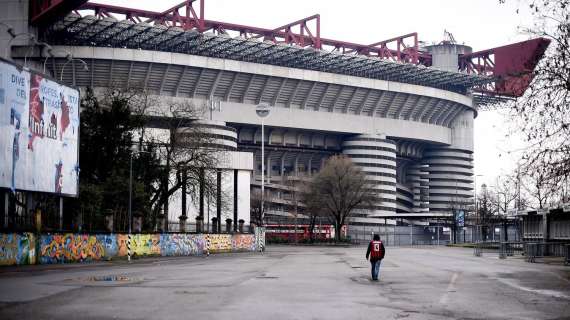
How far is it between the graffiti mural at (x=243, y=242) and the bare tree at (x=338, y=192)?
96.6 feet

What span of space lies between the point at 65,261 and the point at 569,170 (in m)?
28.0

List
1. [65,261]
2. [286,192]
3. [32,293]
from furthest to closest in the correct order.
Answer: [286,192]
[65,261]
[32,293]

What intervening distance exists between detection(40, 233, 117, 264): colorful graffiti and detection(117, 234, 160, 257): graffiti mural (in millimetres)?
1066

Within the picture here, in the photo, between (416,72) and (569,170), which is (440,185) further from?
(569,170)

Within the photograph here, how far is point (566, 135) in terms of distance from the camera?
24.7 metres

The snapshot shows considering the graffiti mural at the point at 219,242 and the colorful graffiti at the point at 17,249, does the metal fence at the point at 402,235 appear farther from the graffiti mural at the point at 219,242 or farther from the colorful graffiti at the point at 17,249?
the colorful graffiti at the point at 17,249

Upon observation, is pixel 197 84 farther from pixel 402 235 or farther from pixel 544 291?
pixel 544 291

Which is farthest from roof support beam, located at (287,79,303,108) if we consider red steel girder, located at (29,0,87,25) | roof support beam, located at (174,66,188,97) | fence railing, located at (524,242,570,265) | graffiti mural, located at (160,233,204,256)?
fence railing, located at (524,242,570,265)

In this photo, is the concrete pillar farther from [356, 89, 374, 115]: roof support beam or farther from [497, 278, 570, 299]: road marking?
[497, 278, 570, 299]: road marking

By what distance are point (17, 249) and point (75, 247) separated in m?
6.43

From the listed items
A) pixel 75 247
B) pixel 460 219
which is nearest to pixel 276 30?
pixel 460 219

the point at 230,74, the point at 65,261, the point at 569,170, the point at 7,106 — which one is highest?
the point at 230,74

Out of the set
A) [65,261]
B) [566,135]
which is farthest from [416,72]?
[566,135]

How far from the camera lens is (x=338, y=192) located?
348 ft
